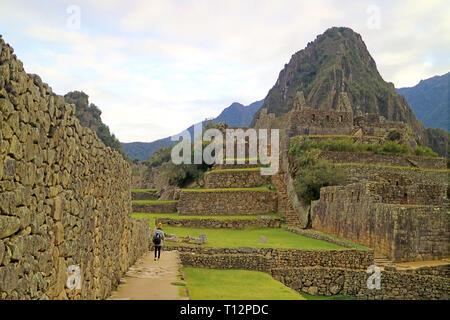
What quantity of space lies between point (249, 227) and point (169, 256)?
40.1 ft

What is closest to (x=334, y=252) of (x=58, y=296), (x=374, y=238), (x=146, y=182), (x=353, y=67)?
(x=374, y=238)

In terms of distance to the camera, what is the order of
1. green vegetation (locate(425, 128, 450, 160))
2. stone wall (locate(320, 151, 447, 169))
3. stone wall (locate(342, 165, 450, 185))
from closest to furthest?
1. stone wall (locate(342, 165, 450, 185))
2. stone wall (locate(320, 151, 447, 169))
3. green vegetation (locate(425, 128, 450, 160))

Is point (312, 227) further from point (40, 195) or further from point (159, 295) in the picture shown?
point (40, 195)

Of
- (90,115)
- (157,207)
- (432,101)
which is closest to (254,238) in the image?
(157,207)

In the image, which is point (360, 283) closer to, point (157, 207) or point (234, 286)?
Result: point (234, 286)

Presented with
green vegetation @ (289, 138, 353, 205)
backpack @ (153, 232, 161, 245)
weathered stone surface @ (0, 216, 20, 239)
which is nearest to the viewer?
weathered stone surface @ (0, 216, 20, 239)

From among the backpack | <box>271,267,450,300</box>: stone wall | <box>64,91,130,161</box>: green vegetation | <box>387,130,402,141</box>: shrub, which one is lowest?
<box>271,267,450,300</box>: stone wall

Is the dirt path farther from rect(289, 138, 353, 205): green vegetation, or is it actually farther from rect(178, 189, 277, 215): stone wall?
rect(178, 189, 277, 215): stone wall

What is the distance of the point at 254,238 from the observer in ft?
Result: 74.3

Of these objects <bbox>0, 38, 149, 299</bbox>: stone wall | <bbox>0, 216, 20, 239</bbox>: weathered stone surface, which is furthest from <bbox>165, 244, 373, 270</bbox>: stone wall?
<bbox>0, 216, 20, 239</bbox>: weathered stone surface

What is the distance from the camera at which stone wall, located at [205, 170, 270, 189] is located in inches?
1291

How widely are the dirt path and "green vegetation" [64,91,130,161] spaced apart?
68.6 metres

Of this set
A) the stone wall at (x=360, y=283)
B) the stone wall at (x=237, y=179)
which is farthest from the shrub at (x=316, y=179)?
the stone wall at (x=360, y=283)

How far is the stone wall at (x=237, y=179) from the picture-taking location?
32781 mm
